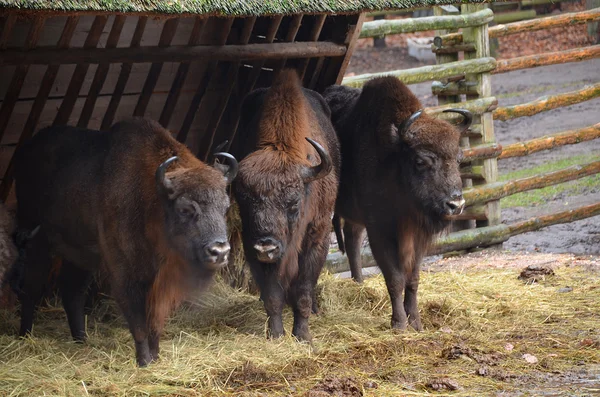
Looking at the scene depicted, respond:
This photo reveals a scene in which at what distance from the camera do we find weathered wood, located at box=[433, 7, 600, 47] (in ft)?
40.9

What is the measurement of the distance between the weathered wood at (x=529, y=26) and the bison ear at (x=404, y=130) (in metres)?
3.92

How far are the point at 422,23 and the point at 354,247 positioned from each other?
3151 millimetres

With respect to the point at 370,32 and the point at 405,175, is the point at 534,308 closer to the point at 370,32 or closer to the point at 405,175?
the point at 405,175

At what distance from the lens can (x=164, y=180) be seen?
23.7 ft

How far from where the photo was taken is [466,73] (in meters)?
12.3

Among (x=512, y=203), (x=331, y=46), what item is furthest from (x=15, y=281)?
(x=512, y=203)

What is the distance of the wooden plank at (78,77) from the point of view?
8266 mm

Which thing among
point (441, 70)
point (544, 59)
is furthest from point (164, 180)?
point (544, 59)

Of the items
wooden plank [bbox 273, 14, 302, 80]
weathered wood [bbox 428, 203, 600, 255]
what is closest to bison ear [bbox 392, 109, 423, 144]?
wooden plank [bbox 273, 14, 302, 80]

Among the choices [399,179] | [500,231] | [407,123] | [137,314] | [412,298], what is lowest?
[500,231]

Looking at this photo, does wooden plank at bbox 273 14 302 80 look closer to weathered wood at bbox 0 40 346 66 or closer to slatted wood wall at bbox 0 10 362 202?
slatted wood wall at bbox 0 10 362 202

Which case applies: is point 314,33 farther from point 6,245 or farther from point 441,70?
point 6,245

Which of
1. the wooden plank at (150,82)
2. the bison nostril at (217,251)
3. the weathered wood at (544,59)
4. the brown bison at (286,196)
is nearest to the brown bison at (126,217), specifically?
the bison nostril at (217,251)

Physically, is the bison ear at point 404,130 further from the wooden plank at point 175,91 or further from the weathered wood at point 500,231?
the weathered wood at point 500,231
